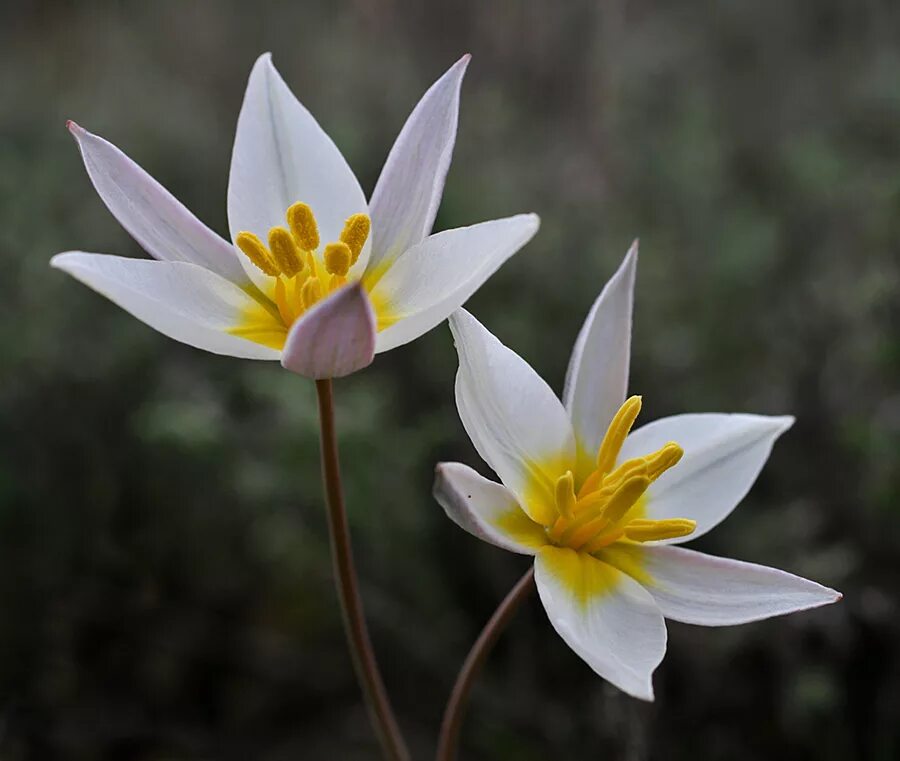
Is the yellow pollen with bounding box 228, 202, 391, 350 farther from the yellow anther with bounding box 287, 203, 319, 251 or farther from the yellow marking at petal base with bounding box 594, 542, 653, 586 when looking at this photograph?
the yellow marking at petal base with bounding box 594, 542, 653, 586

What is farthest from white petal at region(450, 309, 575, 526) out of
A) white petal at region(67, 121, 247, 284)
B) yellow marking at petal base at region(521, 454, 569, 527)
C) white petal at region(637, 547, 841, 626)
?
white petal at region(67, 121, 247, 284)

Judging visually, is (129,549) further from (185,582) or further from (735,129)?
(735,129)

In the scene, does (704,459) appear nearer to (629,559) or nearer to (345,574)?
(629,559)

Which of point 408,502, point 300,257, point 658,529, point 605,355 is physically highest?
point 300,257

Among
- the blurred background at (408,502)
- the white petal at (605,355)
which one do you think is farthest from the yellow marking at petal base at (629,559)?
the blurred background at (408,502)

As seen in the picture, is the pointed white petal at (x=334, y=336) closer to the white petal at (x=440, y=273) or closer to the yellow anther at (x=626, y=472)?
the white petal at (x=440, y=273)

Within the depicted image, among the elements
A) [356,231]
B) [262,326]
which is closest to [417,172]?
[356,231]

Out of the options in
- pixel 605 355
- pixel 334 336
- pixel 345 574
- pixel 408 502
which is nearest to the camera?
pixel 334 336
